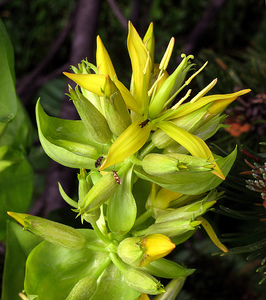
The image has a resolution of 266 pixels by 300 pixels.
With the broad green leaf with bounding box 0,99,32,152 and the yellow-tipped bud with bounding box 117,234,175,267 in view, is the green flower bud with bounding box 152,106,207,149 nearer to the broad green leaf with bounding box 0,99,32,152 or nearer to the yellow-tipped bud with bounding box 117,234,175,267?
the yellow-tipped bud with bounding box 117,234,175,267

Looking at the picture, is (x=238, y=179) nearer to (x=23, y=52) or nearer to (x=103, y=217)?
(x=103, y=217)

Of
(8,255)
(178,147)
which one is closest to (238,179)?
(178,147)

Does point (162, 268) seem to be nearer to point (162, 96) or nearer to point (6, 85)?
point (162, 96)

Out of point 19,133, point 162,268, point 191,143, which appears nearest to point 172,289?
point 162,268

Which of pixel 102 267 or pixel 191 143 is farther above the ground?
pixel 191 143

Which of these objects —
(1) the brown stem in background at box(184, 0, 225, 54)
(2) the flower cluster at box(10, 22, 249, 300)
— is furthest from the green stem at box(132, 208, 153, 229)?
(1) the brown stem in background at box(184, 0, 225, 54)
